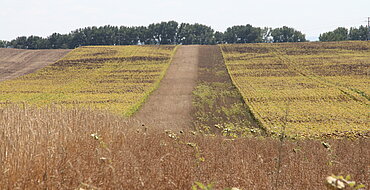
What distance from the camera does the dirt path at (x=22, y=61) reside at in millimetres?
48500

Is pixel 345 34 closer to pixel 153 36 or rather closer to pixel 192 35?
pixel 192 35

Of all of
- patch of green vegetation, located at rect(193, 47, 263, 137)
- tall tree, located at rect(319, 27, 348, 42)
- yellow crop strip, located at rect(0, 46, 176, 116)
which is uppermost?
tall tree, located at rect(319, 27, 348, 42)

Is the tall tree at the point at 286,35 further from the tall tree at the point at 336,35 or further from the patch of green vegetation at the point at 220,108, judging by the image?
the patch of green vegetation at the point at 220,108

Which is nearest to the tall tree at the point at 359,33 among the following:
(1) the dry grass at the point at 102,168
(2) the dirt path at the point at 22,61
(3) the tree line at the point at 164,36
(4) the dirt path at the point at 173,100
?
(3) the tree line at the point at 164,36

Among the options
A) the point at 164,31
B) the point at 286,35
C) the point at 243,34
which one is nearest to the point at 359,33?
the point at 286,35

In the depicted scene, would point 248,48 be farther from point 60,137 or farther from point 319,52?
point 60,137

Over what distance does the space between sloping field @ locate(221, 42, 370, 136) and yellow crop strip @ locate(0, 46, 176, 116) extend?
11.3m

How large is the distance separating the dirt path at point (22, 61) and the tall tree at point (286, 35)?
9002 centimetres

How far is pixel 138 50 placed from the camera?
6662 cm

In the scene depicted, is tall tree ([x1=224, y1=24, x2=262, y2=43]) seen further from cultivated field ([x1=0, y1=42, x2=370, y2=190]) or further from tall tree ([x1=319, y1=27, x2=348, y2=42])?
cultivated field ([x1=0, y1=42, x2=370, y2=190])

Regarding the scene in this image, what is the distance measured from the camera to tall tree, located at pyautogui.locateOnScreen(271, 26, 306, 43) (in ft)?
403

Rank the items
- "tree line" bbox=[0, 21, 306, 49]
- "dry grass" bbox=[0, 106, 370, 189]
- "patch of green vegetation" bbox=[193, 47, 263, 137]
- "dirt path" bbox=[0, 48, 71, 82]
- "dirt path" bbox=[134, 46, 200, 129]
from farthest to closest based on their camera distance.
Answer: "tree line" bbox=[0, 21, 306, 49]
"dirt path" bbox=[0, 48, 71, 82]
"dirt path" bbox=[134, 46, 200, 129]
"patch of green vegetation" bbox=[193, 47, 263, 137]
"dry grass" bbox=[0, 106, 370, 189]

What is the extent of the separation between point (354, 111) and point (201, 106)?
12.1 m

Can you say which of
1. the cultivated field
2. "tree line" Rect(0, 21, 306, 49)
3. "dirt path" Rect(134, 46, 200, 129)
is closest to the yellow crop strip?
the cultivated field
